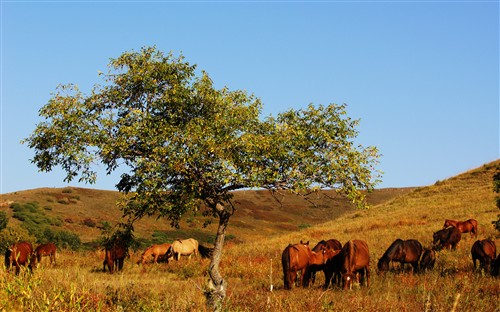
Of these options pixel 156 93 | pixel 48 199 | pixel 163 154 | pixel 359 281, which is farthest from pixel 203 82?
pixel 48 199

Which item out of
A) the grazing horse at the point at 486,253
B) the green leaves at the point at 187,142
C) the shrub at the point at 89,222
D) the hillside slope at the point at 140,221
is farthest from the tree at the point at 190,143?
the shrub at the point at 89,222

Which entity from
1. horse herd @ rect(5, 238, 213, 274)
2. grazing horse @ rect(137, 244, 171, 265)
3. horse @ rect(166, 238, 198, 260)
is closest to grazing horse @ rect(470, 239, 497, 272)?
horse herd @ rect(5, 238, 213, 274)

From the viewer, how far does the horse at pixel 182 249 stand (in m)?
33.1

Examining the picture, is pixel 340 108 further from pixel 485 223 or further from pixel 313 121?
pixel 485 223

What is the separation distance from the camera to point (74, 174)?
693 inches

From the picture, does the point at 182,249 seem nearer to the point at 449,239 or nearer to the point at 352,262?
the point at 449,239

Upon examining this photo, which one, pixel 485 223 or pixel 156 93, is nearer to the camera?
pixel 156 93

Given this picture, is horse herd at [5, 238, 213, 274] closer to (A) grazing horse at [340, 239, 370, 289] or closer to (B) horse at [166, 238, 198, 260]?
(B) horse at [166, 238, 198, 260]

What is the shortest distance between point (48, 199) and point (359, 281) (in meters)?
74.7

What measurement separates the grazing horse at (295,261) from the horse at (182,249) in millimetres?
15580

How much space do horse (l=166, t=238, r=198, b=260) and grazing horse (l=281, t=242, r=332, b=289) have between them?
15580 mm

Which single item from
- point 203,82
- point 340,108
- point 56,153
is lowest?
point 56,153

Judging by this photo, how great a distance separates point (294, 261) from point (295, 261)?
0.05m

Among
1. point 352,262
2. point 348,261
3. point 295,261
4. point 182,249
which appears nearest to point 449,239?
point 352,262
